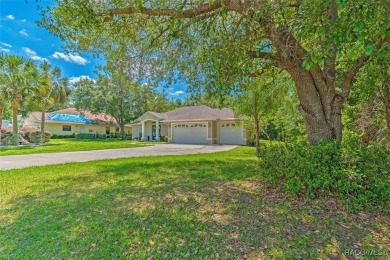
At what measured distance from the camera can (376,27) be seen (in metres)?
3.78

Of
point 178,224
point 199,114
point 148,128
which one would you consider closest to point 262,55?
point 178,224

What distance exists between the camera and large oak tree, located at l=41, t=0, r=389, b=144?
11.8 feet

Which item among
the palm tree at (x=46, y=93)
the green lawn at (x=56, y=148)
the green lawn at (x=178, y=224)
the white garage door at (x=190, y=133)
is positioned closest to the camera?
the green lawn at (x=178, y=224)

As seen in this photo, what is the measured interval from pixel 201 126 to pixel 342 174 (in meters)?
20.9

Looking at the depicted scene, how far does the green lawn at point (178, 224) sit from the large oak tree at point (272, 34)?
6.60 ft

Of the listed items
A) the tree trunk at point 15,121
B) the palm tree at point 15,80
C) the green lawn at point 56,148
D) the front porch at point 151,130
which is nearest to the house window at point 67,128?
the front porch at point 151,130

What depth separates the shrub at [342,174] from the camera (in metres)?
4.05

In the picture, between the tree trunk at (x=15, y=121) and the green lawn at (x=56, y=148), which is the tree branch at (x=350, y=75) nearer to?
the green lawn at (x=56, y=148)

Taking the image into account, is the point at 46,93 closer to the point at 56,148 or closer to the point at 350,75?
the point at 56,148

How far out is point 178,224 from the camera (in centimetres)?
385

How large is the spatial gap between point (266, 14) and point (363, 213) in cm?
401

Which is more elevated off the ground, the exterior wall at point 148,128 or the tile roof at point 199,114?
the tile roof at point 199,114

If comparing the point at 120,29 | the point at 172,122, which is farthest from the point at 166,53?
the point at 172,122

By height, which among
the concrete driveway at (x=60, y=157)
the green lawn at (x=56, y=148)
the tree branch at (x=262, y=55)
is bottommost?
the concrete driveway at (x=60, y=157)
